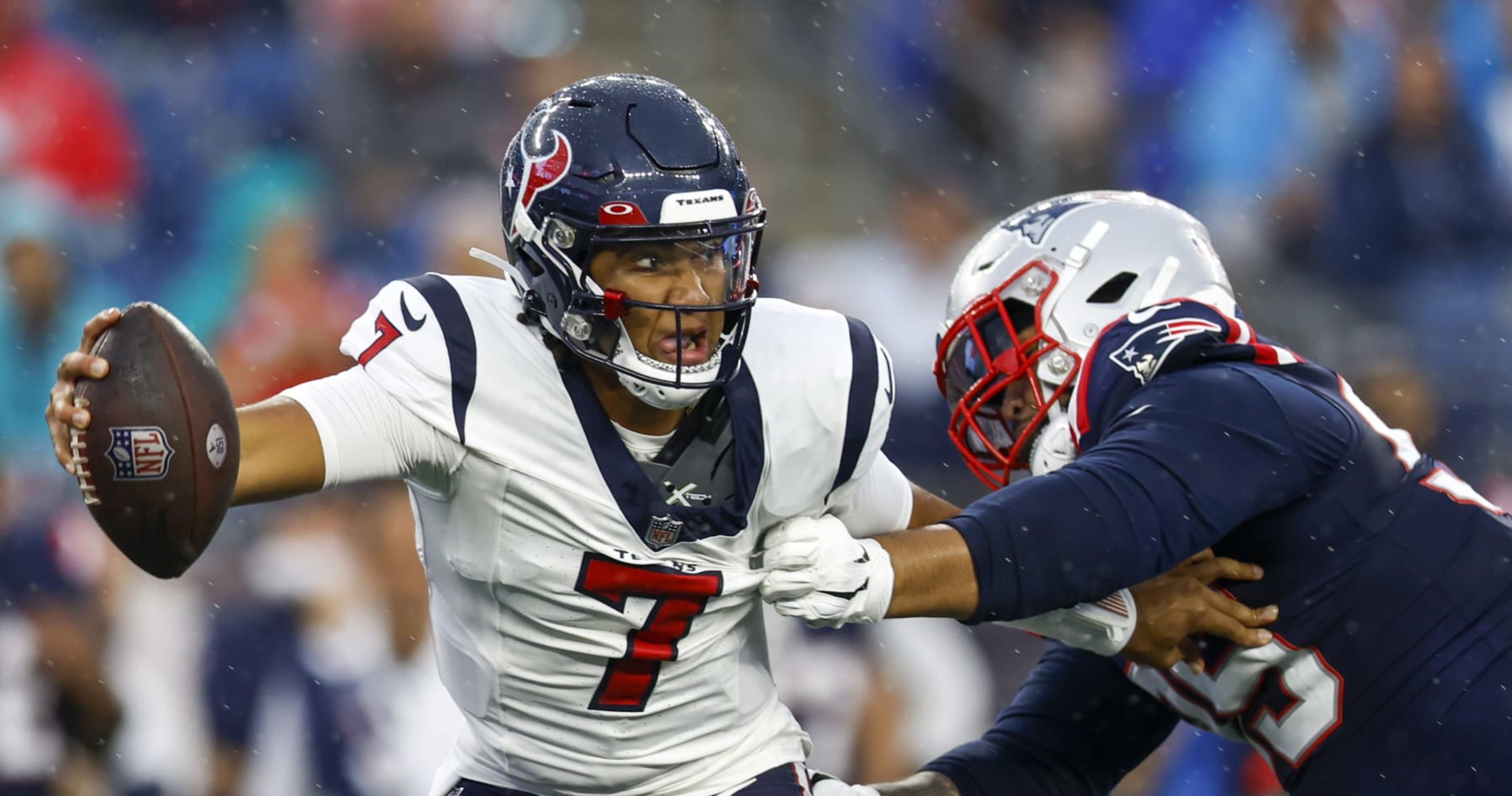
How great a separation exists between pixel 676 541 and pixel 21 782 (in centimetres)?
342

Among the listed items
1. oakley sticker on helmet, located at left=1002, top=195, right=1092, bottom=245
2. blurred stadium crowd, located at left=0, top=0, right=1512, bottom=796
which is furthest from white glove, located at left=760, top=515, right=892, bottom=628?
blurred stadium crowd, located at left=0, top=0, right=1512, bottom=796

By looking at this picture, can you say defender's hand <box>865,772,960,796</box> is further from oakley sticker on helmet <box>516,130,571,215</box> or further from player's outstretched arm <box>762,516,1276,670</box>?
oakley sticker on helmet <box>516,130,571,215</box>

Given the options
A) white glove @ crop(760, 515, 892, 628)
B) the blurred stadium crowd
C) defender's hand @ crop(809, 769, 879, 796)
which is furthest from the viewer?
the blurred stadium crowd

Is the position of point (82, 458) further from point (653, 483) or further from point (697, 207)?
point (697, 207)

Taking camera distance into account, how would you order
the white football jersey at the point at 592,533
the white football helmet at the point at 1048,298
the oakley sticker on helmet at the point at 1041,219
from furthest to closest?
the oakley sticker on helmet at the point at 1041,219 < the white football helmet at the point at 1048,298 < the white football jersey at the point at 592,533

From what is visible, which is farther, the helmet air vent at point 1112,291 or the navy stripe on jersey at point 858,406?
the helmet air vent at point 1112,291

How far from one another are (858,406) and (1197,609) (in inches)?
26.0

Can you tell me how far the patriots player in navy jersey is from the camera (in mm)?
2561

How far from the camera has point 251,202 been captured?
615cm

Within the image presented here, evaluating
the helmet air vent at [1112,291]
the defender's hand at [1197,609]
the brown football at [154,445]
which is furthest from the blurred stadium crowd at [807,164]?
the brown football at [154,445]

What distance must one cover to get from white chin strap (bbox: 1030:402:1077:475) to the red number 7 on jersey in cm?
71

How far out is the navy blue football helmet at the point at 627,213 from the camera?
262cm

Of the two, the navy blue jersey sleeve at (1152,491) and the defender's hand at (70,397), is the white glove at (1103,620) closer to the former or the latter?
the navy blue jersey sleeve at (1152,491)

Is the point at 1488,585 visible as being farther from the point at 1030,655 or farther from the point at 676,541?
the point at 1030,655
